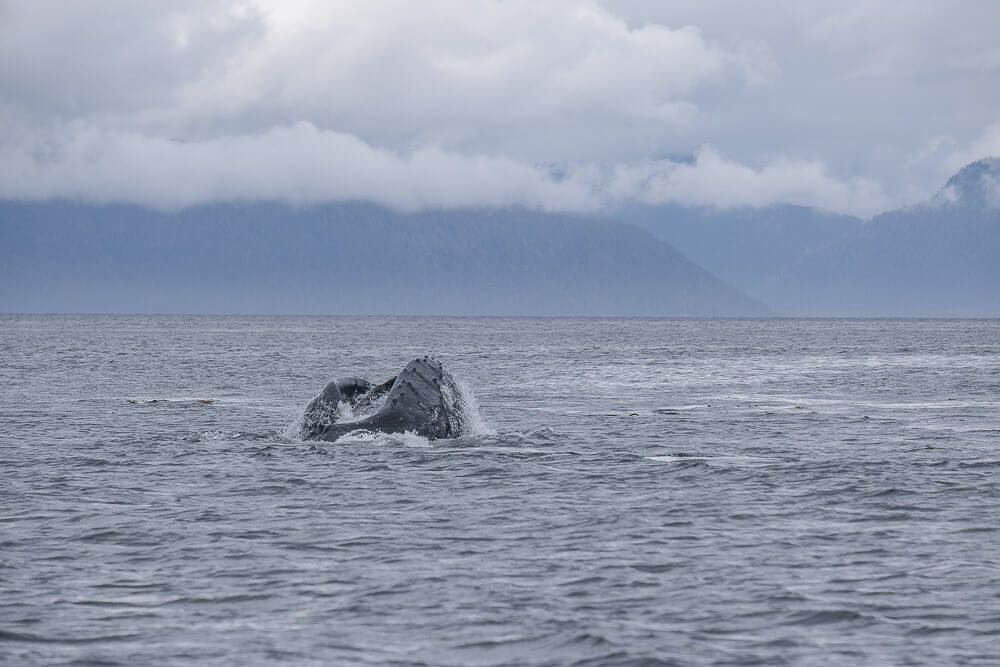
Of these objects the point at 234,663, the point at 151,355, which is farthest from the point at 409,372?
the point at 151,355

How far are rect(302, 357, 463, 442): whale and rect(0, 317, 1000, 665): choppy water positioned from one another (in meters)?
Result: 0.61

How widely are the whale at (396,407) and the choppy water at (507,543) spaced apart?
1.99 ft

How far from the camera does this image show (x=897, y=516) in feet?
55.8

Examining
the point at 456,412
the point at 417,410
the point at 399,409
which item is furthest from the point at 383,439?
the point at 456,412

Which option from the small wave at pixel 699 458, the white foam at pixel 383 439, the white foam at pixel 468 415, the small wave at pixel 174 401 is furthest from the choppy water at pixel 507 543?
the small wave at pixel 174 401

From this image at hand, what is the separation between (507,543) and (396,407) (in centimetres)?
1065

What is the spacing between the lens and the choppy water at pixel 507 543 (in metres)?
11.2

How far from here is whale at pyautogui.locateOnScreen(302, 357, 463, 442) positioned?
2534 cm

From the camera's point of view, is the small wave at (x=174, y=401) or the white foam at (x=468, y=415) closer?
the white foam at (x=468, y=415)

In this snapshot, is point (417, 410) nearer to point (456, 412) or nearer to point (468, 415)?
point (456, 412)

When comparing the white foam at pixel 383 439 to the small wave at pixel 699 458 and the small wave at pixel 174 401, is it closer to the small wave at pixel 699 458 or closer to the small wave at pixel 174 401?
the small wave at pixel 699 458

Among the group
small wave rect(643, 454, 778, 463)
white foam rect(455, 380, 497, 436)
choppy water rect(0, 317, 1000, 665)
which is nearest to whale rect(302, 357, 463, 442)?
white foam rect(455, 380, 497, 436)

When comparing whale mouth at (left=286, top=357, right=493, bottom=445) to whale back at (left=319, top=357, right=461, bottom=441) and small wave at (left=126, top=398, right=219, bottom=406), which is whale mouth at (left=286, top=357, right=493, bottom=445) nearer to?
whale back at (left=319, top=357, right=461, bottom=441)

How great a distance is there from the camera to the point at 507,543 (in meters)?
15.1
